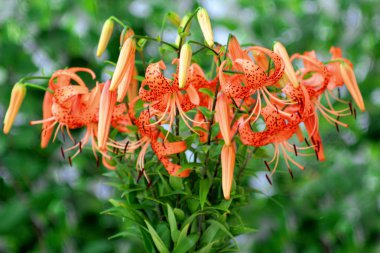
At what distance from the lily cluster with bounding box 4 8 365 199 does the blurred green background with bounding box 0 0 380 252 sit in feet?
3.00

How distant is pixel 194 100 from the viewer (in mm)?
739

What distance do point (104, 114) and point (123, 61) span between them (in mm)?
73

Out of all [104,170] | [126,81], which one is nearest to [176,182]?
[126,81]

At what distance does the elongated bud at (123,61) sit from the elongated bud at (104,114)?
0.10ft

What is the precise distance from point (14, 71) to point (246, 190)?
1189mm

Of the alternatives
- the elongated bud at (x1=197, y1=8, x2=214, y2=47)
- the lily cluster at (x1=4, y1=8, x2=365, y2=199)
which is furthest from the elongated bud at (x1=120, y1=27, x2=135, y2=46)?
the elongated bud at (x1=197, y1=8, x2=214, y2=47)

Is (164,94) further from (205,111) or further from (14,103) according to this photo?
(14,103)

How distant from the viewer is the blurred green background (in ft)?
5.88

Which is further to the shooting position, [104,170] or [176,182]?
[104,170]

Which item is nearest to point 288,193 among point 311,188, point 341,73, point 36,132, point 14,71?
point 311,188

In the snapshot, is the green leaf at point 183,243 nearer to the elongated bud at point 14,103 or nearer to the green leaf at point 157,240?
the green leaf at point 157,240

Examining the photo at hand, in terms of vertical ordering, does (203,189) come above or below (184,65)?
below

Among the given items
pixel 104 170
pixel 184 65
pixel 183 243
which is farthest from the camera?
pixel 104 170

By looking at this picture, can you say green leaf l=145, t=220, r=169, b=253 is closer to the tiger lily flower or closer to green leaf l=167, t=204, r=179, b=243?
green leaf l=167, t=204, r=179, b=243
